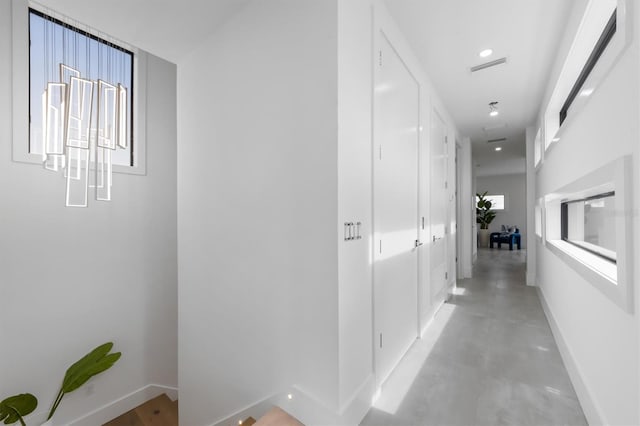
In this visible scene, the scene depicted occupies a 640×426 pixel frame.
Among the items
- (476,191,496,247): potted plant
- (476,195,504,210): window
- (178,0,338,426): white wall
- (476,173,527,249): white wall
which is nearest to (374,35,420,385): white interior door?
(178,0,338,426): white wall

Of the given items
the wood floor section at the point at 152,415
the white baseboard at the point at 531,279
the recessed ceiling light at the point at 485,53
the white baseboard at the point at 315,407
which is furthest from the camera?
the white baseboard at the point at 531,279

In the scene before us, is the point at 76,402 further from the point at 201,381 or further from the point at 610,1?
the point at 610,1

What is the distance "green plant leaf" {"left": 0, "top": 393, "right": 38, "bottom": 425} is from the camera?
1.97 m

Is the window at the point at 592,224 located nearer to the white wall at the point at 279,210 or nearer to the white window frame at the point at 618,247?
the white window frame at the point at 618,247

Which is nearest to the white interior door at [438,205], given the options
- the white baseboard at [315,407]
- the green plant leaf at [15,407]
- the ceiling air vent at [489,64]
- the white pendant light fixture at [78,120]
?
the ceiling air vent at [489,64]

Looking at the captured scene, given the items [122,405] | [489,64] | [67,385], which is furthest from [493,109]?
[122,405]

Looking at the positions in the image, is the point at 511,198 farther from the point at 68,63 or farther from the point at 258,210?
the point at 68,63

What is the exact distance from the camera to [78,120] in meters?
1.98

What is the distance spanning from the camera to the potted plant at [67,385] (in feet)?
6.52

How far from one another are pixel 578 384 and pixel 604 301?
0.87 meters

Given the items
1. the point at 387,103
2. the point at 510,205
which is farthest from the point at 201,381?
the point at 510,205

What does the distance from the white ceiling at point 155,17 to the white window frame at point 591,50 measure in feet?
6.52

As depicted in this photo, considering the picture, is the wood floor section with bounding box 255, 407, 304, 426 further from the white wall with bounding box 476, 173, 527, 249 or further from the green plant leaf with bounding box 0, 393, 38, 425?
the white wall with bounding box 476, 173, 527, 249

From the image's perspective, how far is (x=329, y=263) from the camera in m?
1.44
